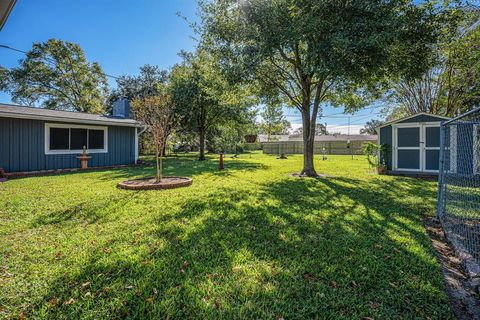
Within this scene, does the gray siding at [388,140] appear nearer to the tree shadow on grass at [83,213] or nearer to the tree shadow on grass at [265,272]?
the tree shadow on grass at [265,272]

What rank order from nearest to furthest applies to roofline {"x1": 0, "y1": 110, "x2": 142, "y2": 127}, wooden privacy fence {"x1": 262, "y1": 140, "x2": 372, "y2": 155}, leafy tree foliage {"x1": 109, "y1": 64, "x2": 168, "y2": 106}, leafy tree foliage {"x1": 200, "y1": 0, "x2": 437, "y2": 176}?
1. leafy tree foliage {"x1": 200, "y1": 0, "x2": 437, "y2": 176}
2. roofline {"x1": 0, "y1": 110, "x2": 142, "y2": 127}
3. leafy tree foliage {"x1": 109, "y1": 64, "x2": 168, "y2": 106}
4. wooden privacy fence {"x1": 262, "y1": 140, "x2": 372, "y2": 155}

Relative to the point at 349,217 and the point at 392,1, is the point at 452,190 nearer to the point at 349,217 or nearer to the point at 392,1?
the point at 349,217

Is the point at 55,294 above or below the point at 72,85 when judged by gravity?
below

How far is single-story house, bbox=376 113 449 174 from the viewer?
9453 millimetres

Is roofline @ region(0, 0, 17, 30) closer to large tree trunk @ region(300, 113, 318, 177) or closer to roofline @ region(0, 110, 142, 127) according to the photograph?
roofline @ region(0, 110, 142, 127)

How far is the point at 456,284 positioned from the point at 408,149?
929 cm

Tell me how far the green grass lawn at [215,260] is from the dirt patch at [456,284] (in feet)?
0.33

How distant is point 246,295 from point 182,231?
67.7 inches

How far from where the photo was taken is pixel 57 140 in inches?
403

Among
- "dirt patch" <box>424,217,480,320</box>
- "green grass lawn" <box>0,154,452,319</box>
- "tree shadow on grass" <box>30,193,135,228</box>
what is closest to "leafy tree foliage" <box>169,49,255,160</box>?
"tree shadow on grass" <box>30,193,135,228</box>

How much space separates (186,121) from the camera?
1758 centimetres

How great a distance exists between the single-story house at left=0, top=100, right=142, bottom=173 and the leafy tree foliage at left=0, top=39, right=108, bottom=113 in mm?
16907

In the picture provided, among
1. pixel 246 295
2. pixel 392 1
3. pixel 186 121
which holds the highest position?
pixel 392 1

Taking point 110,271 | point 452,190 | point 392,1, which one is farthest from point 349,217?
point 392,1
